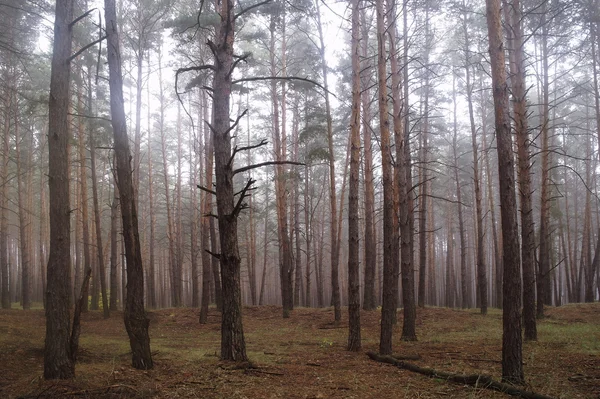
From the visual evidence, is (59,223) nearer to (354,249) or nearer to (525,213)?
(354,249)

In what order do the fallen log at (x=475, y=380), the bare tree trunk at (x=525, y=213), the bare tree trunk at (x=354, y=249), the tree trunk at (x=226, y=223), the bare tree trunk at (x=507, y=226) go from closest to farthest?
the fallen log at (x=475, y=380) < the bare tree trunk at (x=507, y=226) < the tree trunk at (x=226, y=223) < the bare tree trunk at (x=354, y=249) < the bare tree trunk at (x=525, y=213)

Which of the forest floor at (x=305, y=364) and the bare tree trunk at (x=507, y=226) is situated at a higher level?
the bare tree trunk at (x=507, y=226)

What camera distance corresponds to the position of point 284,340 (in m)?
12.6

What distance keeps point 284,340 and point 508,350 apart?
7.50 metres

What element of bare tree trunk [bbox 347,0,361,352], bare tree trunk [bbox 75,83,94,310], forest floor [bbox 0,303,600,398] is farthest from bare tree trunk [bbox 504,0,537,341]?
bare tree trunk [bbox 75,83,94,310]

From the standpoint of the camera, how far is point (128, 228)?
7.21 meters

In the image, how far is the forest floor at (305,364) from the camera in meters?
5.67

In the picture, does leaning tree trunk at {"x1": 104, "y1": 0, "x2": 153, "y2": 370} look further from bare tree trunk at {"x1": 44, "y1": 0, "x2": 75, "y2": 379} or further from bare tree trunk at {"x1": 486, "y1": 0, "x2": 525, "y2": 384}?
bare tree trunk at {"x1": 486, "y1": 0, "x2": 525, "y2": 384}

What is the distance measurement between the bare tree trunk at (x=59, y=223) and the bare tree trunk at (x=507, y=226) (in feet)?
20.5

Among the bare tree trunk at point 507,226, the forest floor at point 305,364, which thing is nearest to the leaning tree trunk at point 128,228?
the forest floor at point 305,364

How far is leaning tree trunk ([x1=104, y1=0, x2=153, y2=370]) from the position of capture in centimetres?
700

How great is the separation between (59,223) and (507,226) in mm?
6591

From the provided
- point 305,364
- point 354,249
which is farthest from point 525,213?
point 305,364

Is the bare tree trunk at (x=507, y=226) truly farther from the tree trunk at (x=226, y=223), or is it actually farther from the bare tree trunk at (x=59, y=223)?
the bare tree trunk at (x=59, y=223)
